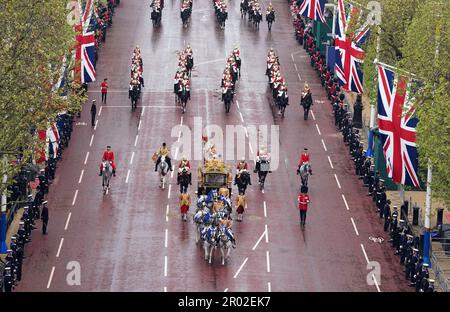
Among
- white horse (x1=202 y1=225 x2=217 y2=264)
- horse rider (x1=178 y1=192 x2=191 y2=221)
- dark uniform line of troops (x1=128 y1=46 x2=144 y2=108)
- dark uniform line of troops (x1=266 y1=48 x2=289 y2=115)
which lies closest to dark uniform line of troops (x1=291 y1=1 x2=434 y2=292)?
dark uniform line of troops (x1=266 y1=48 x2=289 y2=115)

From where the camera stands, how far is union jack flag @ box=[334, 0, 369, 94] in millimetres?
77250

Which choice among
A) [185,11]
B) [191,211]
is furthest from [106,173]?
[185,11]

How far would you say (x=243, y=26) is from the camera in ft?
378

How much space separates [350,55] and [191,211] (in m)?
17.6

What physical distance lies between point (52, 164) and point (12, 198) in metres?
6.67

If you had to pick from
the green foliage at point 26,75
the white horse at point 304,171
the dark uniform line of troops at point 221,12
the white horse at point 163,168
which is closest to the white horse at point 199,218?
the green foliage at point 26,75

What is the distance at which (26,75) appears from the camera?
5478cm

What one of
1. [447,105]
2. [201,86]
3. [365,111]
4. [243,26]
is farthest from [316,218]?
[243,26]

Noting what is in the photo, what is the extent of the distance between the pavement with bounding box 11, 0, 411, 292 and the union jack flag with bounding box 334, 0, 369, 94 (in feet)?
13.4

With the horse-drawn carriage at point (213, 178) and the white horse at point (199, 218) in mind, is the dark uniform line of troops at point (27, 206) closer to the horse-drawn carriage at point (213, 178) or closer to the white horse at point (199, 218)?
the white horse at point (199, 218)

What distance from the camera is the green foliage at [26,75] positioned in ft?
174

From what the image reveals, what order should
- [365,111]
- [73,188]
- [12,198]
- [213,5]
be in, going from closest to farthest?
[12,198] → [73,188] → [365,111] → [213,5]

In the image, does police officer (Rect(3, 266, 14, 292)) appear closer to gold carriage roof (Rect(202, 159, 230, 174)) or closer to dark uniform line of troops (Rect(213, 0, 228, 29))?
gold carriage roof (Rect(202, 159, 230, 174))
